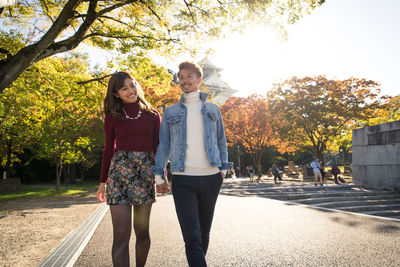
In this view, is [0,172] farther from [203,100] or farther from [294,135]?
[203,100]

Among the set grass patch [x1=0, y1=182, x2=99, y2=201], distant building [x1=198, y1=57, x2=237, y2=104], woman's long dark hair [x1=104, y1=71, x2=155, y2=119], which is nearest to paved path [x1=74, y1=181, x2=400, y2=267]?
woman's long dark hair [x1=104, y1=71, x2=155, y2=119]

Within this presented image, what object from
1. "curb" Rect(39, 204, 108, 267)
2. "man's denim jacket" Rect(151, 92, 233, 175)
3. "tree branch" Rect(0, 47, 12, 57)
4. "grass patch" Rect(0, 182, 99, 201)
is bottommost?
"grass patch" Rect(0, 182, 99, 201)

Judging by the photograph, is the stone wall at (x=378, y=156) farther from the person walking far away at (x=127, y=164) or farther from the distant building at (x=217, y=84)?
the distant building at (x=217, y=84)

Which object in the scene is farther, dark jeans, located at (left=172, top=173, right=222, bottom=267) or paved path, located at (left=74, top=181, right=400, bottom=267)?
paved path, located at (left=74, top=181, right=400, bottom=267)

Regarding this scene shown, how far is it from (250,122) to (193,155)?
86.1 ft

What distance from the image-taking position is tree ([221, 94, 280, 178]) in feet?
91.4

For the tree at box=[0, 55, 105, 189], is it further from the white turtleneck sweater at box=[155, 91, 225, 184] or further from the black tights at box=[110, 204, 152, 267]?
the white turtleneck sweater at box=[155, 91, 225, 184]

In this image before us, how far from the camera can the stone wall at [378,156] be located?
11.9 meters

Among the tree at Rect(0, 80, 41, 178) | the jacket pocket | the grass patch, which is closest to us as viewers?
the jacket pocket

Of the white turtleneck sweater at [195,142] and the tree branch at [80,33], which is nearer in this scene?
the white turtleneck sweater at [195,142]

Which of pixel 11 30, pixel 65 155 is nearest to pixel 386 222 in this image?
pixel 11 30

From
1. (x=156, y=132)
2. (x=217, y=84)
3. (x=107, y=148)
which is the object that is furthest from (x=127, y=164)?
(x=217, y=84)

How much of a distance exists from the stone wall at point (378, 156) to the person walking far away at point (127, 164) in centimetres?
1206

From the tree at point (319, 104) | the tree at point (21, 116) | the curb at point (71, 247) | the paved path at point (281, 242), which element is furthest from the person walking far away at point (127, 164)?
the tree at point (319, 104)
